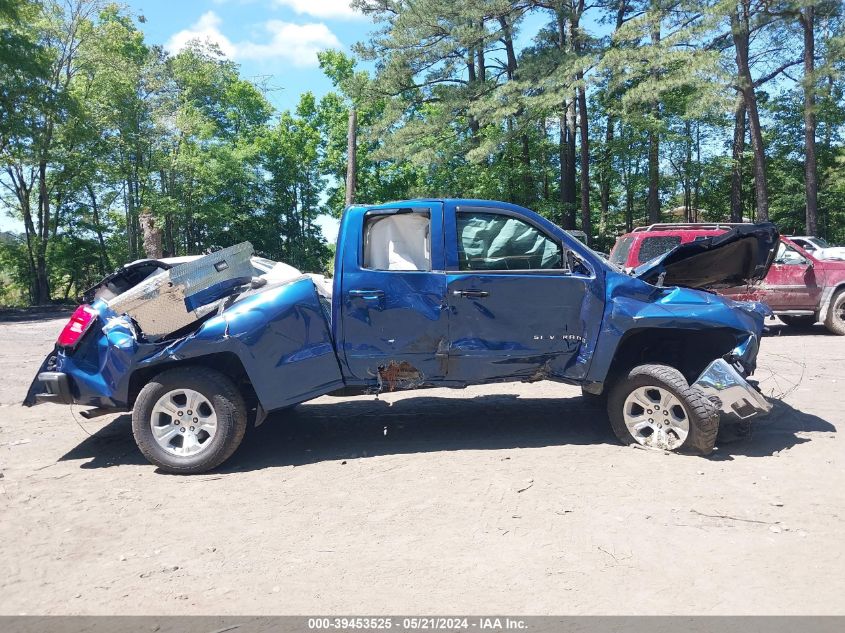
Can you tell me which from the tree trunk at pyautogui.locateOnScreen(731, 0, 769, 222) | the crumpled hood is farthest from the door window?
the tree trunk at pyautogui.locateOnScreen(731, 0, 769, 222)

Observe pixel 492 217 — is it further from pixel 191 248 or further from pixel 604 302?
pixel 191 248

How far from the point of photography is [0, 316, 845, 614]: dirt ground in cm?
320

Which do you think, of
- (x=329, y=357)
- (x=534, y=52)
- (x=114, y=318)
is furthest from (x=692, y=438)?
(x=534, y=52)

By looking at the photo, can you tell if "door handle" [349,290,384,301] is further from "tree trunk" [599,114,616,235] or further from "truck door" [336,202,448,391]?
"tree trunk" [599,114,616,235]

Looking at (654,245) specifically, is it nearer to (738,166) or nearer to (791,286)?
(791,286)

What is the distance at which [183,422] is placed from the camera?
16.8 ft

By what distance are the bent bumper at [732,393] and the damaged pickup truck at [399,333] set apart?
0.05 feet

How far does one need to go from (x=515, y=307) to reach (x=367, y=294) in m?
1.23

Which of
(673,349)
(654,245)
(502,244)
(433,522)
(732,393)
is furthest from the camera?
(654,245)

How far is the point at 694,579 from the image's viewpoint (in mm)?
3266

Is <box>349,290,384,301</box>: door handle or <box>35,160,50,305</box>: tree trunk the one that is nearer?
<box>349,290,384,301</box>: door handle

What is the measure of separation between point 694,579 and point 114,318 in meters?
4.60

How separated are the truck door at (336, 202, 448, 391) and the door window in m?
0.23

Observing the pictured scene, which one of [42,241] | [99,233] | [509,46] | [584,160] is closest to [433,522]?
[584,160]
